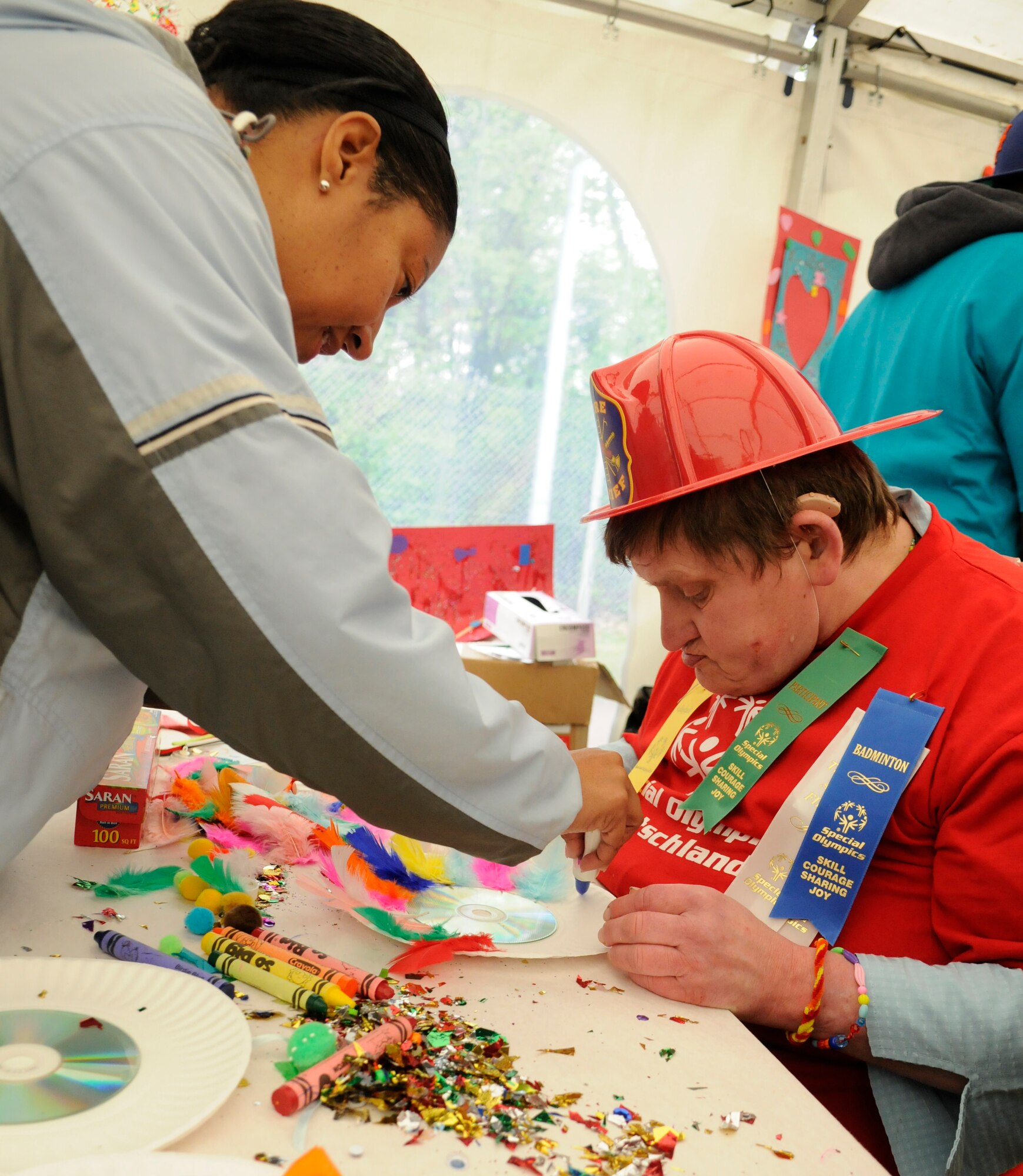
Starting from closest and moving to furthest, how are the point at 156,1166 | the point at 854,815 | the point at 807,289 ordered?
the point at 156,1166 → the point at 854,815 → the point at 807,289

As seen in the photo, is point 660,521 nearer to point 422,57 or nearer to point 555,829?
point 555,829

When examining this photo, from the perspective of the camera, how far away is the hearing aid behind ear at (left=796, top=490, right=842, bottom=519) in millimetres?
1317

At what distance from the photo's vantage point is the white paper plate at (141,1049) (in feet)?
2.19

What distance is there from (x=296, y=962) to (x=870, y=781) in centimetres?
68

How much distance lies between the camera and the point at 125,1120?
2.28 ft

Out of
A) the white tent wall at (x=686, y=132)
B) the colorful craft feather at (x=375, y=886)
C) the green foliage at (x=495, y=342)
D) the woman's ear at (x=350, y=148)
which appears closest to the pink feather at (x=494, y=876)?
the colorful craft feather at (x=375, y=886)

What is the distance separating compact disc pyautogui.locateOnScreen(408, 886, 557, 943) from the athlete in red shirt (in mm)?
102

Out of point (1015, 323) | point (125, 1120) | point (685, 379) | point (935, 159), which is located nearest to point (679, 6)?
point (935, 159)

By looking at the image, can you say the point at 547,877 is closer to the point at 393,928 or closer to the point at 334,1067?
the point at 393,928

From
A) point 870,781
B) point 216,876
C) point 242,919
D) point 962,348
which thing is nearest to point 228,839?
point 216,876

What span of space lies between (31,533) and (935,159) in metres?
4.30

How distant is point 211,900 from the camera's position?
110 cm

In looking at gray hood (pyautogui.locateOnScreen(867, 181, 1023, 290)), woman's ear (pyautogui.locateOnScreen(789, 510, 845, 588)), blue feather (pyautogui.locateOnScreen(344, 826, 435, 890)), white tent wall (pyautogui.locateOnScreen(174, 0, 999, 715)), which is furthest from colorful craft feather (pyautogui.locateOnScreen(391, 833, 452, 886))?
white tent wall (pyautogui.locateOnScreen(174, 0, 999, 715))

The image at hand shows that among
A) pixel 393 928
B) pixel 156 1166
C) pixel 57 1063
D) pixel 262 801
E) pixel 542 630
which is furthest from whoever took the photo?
pixel 542 630
